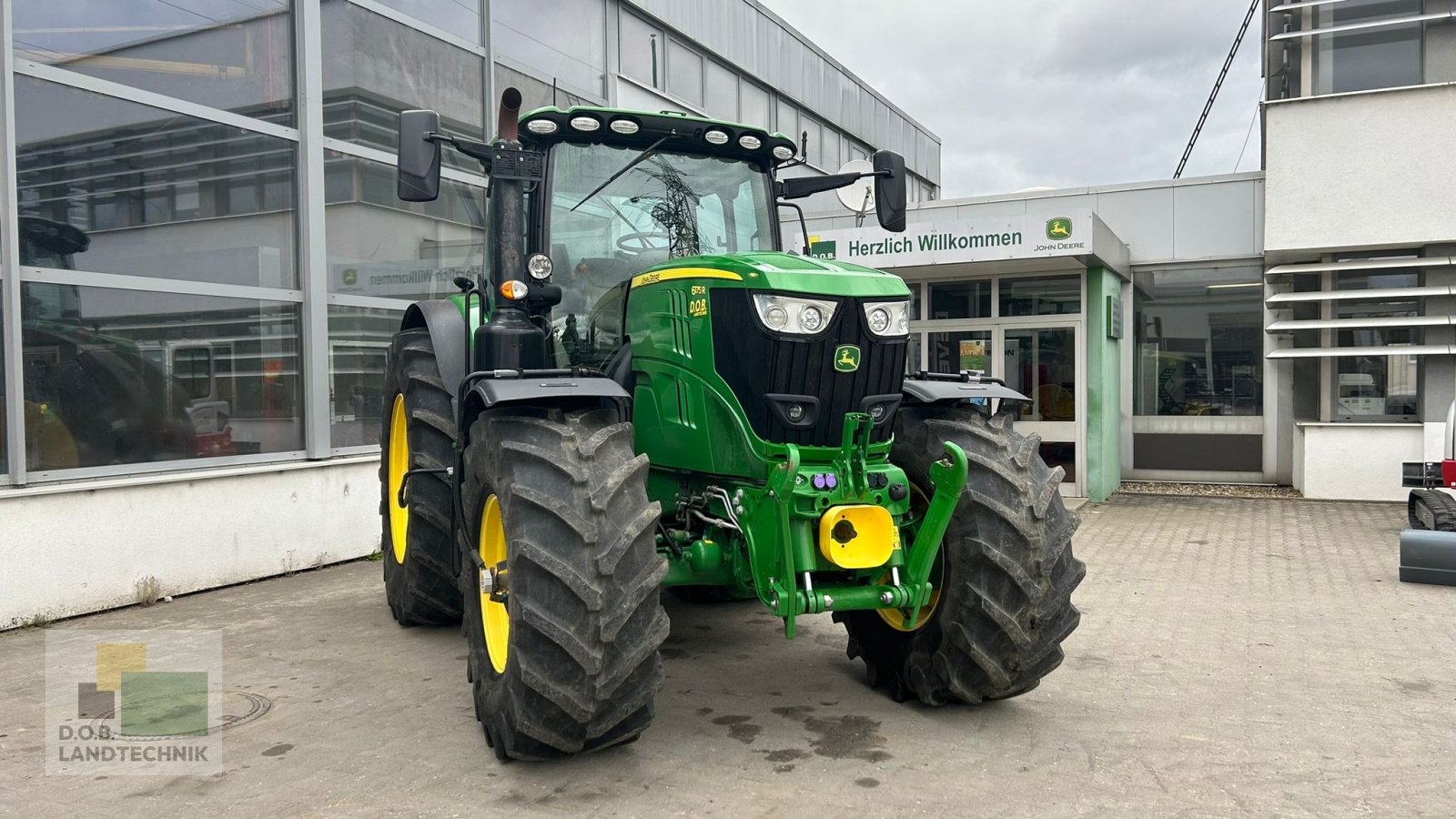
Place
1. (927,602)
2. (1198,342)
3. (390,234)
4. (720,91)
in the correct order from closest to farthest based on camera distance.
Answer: (927,602)
(390,234)
(1198,342)
(720,91)

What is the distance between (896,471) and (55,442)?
5.23 meters

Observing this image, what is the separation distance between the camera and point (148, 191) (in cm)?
711

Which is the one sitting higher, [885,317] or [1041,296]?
[1041,296]

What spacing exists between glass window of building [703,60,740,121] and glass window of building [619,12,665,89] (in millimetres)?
1411

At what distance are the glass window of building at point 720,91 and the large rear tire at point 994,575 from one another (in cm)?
1127

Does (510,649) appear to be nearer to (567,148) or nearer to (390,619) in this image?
(567,148)

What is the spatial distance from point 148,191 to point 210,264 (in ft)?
2.12

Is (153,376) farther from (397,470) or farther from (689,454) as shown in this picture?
(689,454)

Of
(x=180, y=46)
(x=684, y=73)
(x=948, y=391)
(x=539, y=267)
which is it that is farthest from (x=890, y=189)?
(x=684, y=73)

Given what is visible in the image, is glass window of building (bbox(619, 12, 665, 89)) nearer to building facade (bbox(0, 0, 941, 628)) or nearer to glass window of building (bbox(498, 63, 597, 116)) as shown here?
glass window of building (bbox(498, 63, 597, 116))

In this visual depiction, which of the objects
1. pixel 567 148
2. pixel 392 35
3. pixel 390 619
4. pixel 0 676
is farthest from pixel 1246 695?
pixel 392 35

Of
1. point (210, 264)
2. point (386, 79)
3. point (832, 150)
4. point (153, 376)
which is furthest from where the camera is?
point (832, 150)

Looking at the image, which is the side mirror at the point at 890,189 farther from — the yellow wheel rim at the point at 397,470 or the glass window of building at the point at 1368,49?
the glass window of building at the point at 1368,49

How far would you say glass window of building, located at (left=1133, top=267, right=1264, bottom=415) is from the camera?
1261 cm
